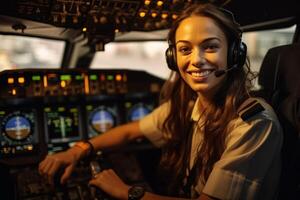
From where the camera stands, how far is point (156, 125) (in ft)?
5.60

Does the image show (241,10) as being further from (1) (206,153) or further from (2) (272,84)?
(1) (206,153)

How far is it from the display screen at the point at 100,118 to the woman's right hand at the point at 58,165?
1.51 feet

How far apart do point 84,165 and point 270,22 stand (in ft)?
4.17

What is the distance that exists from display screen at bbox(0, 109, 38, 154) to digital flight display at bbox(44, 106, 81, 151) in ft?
0.25

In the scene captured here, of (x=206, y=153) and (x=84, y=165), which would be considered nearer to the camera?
(x=206, y=153)

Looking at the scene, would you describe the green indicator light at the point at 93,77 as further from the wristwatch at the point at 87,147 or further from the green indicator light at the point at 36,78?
the wristwatch at the point at 87,147

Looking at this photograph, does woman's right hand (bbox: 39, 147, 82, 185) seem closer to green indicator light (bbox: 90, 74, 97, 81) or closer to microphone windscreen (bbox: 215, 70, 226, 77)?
green indicator light (bbox: 90, 74, 97, 81)

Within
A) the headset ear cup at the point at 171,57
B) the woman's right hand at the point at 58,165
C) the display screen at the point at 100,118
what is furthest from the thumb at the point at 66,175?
the headset ear cup at the point at 171,57

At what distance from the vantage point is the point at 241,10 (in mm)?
1771

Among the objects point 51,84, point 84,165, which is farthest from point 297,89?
Answer: point 51,84

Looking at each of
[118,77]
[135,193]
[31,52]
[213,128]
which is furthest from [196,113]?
[31,52]

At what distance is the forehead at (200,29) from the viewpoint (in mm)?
1249

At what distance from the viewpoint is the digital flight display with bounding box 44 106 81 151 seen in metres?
1.93

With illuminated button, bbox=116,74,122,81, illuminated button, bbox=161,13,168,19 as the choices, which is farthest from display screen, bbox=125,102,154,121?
illuminated button, bbox=161,13,168,19
